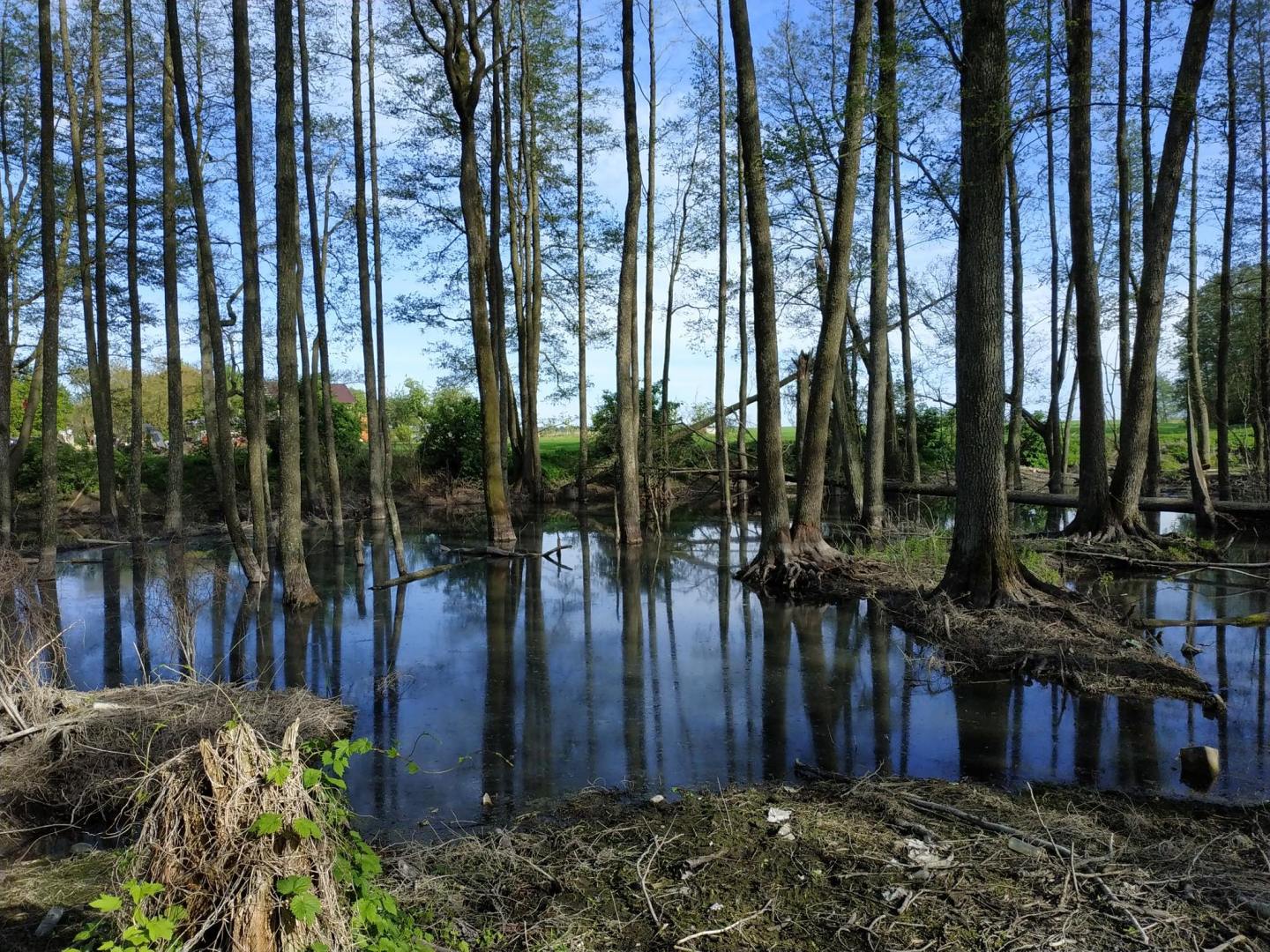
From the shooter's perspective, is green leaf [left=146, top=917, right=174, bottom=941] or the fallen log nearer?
green leaf [left=146, top=917, right=174, bottom=941]

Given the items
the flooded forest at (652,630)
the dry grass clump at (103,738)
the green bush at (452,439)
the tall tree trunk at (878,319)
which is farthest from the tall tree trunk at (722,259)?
the dry grass clump at (103,738)

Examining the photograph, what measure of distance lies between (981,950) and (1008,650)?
5.28 meters

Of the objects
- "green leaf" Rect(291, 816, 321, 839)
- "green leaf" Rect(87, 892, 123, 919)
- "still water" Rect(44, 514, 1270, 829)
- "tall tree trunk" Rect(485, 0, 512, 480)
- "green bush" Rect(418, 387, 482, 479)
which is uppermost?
"tall tree trunk" Rect(485, 0, 512, 480)

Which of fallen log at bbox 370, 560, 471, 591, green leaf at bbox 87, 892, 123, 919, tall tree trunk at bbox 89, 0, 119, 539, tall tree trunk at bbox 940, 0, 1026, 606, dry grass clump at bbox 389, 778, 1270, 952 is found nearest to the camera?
green leaf at bbox 87, 892, 123, 919

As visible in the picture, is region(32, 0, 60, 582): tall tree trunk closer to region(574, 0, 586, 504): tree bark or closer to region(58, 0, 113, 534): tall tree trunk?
region(58, 0, 113, 534): tall tree trunk

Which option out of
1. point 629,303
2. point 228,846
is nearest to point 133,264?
point 629,303

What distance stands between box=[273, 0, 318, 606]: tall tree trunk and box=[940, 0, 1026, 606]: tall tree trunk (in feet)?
26.9

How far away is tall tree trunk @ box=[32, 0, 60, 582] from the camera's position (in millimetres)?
11929

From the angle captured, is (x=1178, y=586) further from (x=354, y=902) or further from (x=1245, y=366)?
(x=1245, y=366)

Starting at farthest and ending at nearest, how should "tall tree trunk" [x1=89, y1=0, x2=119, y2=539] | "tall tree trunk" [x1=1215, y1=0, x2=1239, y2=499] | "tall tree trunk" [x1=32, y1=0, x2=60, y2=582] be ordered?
"tall tree trunk" [x1=1215, y1=0, x2=1239, y2=499] → "tall tree trunk" [x1=89, y1=0, x2=119, y2=539] → "tall tree trunk" [x1=32, y1=0, x2=60, y2=582]

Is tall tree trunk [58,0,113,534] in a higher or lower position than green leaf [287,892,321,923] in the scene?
higher

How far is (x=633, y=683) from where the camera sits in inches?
312

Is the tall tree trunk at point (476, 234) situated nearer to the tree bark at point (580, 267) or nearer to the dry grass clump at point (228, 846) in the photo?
the tree bark at point (580, 267)

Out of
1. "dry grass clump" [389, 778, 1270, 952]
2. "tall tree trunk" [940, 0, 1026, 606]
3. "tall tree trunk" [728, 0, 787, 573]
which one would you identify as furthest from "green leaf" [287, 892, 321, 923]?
"tall tree trunk" [728, 0, 787, 573]
